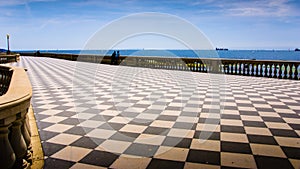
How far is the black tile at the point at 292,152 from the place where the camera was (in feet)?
8.78

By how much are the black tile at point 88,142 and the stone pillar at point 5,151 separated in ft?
4.40

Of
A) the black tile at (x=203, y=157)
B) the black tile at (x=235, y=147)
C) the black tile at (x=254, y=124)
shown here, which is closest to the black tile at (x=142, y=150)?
the black tile at (x=203, y=157)

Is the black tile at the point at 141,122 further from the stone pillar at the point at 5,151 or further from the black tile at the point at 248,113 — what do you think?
the stone pillar at the point at 5,151

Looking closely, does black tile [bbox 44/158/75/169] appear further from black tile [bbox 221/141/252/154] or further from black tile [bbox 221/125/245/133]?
black tile [bbox 221/125/245/133]

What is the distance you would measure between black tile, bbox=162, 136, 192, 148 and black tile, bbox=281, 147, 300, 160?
1036 mm

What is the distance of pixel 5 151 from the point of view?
5.36 ft

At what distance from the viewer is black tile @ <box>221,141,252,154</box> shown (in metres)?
2.83

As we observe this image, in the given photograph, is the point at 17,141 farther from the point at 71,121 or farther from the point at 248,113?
the point at 248,113

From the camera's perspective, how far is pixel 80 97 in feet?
19.6

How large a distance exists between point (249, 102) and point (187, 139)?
9.03 ft

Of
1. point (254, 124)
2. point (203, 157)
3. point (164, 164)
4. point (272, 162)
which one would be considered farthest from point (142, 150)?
point (254, 124)

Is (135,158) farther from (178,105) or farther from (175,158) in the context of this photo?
(178,105)

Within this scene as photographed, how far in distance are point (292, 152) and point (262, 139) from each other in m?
0.44

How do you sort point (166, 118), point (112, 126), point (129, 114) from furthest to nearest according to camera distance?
point (129, 114) < point (166, 118) < point (112, 126)
